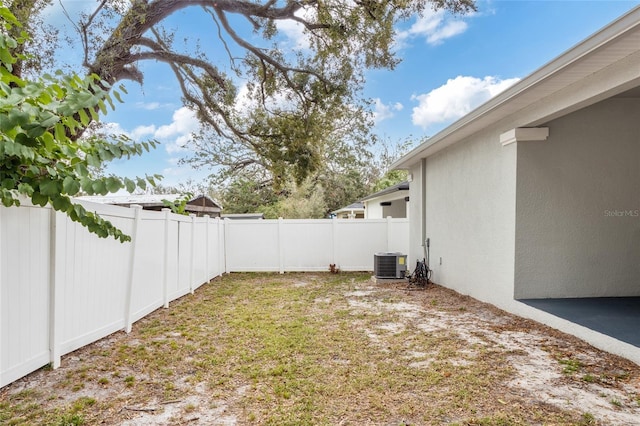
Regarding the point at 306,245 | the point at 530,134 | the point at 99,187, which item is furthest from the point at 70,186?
the point at 306,245

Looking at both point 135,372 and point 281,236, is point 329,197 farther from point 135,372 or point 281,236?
point 135,372

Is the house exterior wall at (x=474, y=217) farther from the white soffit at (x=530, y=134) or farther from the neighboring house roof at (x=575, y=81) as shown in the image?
the neighboring house roof at (x=575, y=81)

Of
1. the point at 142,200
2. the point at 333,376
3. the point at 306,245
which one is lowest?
the point at 333,376

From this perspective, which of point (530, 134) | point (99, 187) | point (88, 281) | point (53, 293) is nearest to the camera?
point (99, 187)

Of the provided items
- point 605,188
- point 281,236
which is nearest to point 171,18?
point 281,236

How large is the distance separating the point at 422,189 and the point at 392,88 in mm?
16029

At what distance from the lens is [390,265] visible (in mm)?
8898

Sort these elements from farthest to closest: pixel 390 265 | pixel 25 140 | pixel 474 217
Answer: pixel 390 265 < pixel 474 217 < pixel 25 140

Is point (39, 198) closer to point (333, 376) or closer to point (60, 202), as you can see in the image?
point (60, 202)

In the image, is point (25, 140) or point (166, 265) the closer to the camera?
→ point (25, 140)

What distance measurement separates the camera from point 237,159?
20.5 metres

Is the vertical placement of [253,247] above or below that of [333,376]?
above

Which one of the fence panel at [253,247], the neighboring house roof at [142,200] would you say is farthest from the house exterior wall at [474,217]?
the neighboring house roof at [142,200]

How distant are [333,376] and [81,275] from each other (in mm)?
2687
